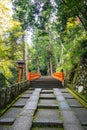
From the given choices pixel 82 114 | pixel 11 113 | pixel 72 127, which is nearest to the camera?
pixel 72 127

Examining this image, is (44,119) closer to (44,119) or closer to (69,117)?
(44,119)

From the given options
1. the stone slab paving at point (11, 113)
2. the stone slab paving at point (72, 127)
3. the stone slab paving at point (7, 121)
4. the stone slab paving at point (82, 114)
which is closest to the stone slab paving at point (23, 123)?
the stone slab paving at point (7, 121)

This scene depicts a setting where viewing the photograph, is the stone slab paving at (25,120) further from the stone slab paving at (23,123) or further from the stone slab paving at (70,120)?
the stone slab paving at (70,120)

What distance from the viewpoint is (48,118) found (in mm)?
8242

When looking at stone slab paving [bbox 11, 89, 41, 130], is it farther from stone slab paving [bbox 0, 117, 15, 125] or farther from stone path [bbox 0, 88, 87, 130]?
stone slab paving [bbox 0, 117, 15, 125]

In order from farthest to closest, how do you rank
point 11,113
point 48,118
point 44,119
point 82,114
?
point 11,113
point 82,114
point 48,118
point 44,119

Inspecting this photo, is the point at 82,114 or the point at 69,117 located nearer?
the point at 69,117

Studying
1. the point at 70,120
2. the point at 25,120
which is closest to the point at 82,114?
the point at 70,120

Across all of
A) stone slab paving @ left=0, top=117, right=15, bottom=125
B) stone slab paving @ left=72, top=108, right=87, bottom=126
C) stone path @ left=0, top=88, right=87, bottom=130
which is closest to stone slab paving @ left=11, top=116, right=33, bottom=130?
stone path @ left=0, top=88, right=87, bottom=130

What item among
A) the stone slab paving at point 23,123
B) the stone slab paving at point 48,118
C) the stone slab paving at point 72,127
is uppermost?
the stone slab paving at point 23,123

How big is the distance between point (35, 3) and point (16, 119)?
11.2 m

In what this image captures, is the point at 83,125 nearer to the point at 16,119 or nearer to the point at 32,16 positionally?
the point at 16,119

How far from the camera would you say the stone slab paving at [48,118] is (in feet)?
24.5

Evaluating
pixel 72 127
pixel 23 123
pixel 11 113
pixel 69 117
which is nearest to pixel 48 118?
pixel 69 117
